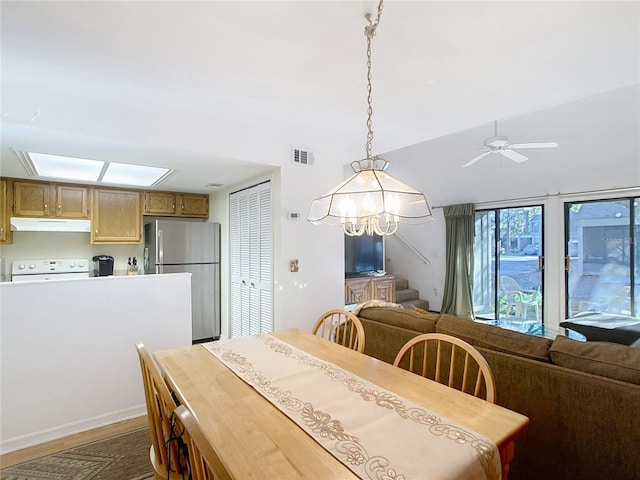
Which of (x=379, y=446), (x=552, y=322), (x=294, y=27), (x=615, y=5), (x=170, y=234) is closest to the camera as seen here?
(x=379, y=446)

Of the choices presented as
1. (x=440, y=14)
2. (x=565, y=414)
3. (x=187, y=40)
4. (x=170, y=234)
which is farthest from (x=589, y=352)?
(x=170, y=234)

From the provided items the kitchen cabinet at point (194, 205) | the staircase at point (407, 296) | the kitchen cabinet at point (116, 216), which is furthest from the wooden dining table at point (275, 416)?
the staircase at point (407, 296)

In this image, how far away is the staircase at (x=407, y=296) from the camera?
256 inches

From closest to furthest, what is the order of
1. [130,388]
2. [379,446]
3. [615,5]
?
[379,446]
[615,5]
[130,388]

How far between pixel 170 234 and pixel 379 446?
11.8 ft

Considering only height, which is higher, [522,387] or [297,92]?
[297,92]

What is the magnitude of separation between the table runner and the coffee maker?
10.3ft

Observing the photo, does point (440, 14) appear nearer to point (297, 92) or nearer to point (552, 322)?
point (297, 92)

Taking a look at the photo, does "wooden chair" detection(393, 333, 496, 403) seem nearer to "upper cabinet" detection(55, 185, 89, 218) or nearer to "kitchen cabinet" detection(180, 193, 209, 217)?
"kitchen cabinet" detection(180, 193, 209, 217)

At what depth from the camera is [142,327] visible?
2.67 m

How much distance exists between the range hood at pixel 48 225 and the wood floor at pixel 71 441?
229 centimetres

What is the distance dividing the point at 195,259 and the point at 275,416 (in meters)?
3.28

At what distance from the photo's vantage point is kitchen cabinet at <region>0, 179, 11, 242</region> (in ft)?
10.9

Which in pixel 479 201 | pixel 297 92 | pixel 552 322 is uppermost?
pixel 297 92
